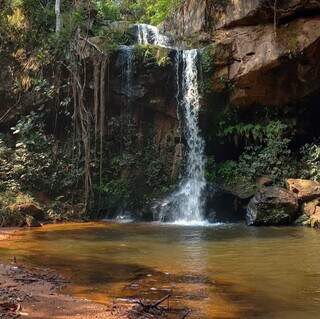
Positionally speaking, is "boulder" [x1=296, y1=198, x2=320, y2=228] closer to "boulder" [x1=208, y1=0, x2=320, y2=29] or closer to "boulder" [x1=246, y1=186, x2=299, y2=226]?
"boulder" [x1=246, y1=186, x2=299, y2=226]

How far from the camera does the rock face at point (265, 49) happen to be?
16969 mm

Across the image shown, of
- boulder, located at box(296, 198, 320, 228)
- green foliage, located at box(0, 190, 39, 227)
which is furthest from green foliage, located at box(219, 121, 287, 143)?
green foliage, located at box(0, 190, 39, 227)

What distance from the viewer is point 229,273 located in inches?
330

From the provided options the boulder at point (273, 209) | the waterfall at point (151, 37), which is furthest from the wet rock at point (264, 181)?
the waterfall at point (151, 37)

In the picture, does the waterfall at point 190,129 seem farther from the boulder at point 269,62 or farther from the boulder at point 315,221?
the boulder at point 315,221

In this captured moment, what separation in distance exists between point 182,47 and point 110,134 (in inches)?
166

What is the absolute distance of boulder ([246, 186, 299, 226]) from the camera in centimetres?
1497

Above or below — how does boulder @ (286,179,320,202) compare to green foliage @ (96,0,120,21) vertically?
below

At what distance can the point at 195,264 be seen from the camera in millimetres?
9141

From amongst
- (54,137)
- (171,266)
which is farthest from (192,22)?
(171,266)

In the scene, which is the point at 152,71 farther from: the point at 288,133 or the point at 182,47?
the point at 288,133

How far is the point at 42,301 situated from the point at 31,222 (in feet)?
29.7

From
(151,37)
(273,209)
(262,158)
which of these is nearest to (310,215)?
(273,209)

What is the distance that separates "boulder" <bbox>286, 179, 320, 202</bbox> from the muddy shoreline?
372 inches
